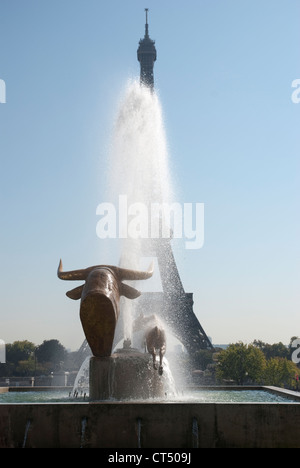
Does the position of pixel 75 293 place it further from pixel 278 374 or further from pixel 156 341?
pixel 278 374

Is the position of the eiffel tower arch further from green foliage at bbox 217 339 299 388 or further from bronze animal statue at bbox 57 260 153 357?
bronze animal statue at bbox 57 260 153 357

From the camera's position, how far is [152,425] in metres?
9.85

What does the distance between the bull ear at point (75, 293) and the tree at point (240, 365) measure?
138ft

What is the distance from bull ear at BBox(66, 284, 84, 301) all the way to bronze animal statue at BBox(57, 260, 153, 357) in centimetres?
25

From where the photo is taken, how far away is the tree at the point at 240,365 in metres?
52.8

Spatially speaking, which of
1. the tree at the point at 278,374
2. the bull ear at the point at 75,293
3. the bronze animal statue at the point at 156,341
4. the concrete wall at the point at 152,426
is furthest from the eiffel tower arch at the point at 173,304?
the concrete wall at the point at 152,426

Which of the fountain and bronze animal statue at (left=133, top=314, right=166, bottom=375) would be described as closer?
the fountain

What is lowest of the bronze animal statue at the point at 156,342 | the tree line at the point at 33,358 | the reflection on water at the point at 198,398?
the tree line at the point at 33,358

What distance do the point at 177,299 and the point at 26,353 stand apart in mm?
52016

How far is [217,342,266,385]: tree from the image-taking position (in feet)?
173

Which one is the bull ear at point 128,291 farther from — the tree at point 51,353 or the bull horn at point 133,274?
the tree at point 51,353

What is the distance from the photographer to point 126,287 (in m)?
13.7

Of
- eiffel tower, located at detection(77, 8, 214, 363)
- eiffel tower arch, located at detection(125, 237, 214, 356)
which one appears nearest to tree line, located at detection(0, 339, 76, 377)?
eiffel tower, located at detection(77, 8, 214, 363)

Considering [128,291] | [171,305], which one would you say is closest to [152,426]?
[128,291]
